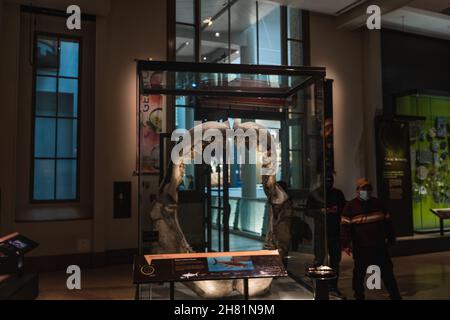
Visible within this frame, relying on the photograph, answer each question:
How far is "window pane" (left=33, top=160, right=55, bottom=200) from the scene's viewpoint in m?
6.57

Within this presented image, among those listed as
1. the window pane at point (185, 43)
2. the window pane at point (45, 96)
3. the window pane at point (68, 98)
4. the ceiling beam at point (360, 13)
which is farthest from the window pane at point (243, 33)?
the window pane at point (45, 96)

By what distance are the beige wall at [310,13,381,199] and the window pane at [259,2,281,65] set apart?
77 centimetres

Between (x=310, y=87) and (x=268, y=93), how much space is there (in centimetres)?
67

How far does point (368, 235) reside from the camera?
4.39m

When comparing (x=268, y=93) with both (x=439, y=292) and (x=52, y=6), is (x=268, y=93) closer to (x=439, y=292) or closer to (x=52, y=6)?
(x=439, y=292)

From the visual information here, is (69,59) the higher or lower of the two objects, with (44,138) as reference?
higher

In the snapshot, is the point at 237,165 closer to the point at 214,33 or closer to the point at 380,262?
the point at 380,262

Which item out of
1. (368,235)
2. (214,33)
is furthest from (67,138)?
(368,235)

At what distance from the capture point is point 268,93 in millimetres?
4742

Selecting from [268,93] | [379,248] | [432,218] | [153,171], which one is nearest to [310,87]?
[268,93]

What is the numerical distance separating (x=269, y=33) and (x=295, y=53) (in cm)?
71

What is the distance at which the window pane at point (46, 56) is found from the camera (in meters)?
6.66

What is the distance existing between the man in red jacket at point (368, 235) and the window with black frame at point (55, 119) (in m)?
4.62

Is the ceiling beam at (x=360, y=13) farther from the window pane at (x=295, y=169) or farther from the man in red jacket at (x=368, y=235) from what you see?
the man in red jacket at (x=368, y=235)
